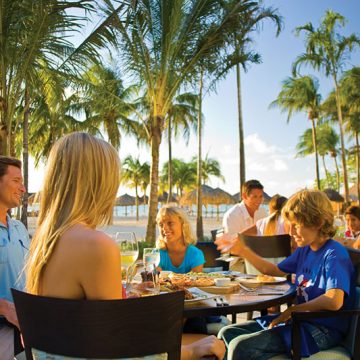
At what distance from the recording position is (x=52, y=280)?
155 cm

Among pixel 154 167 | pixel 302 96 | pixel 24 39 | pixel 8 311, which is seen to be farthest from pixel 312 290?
pixel 302 96

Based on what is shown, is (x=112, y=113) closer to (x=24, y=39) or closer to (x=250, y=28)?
(x=250, y=28)

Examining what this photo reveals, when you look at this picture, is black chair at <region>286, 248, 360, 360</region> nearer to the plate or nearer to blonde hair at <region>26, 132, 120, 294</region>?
the plate

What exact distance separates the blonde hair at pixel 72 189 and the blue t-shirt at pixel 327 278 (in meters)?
1.49

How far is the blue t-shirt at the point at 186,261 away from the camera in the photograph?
380cm

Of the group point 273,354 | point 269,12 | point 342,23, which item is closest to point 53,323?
point 273,354

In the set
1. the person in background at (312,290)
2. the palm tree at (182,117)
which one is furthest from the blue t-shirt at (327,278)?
the palm tree at (182,117)

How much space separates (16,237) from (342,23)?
27439 mm

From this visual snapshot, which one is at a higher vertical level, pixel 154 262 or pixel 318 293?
pixel 154 262

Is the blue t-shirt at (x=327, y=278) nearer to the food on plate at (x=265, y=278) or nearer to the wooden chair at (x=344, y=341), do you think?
the wooden chair at (x=344, y=341)

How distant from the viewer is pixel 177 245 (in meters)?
3.87

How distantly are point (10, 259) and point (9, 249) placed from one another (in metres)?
0.07

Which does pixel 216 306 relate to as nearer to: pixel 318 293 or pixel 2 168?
pixel 318 293

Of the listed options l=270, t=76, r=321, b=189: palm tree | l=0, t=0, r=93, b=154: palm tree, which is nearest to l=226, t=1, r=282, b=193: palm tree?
l=0, t=0, r=93, b=154: palm tree
